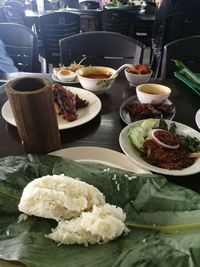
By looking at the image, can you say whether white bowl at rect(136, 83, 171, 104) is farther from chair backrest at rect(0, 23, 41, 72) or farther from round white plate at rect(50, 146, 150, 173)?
chair backrest at rect(0, 23, 41, 72)

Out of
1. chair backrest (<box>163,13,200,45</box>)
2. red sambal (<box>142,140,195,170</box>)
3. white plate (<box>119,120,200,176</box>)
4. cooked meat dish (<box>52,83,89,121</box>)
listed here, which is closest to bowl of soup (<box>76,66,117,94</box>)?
cooked meat dish (<box>52,83,89,121</box>)

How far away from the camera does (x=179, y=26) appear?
258 cm

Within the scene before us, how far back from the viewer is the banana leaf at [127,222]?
49 centimetres

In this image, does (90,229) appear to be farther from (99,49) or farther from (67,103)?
(99,49)

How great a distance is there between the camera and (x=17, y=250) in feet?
1.62

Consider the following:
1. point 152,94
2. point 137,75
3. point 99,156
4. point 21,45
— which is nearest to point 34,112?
point 99,156

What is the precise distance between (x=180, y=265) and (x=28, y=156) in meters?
0.47

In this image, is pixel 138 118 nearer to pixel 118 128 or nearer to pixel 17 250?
pixel 118 128

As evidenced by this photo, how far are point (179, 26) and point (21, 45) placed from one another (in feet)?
5.40

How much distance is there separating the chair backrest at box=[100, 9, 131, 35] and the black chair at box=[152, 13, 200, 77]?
23.1 inches

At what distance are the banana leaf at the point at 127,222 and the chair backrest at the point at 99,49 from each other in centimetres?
114

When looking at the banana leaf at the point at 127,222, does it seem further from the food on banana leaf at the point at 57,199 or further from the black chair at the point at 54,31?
the black chair at the point at 54,31

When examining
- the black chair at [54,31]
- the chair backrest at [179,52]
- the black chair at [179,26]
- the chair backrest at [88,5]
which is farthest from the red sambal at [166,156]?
the chair backrest at [88,5]

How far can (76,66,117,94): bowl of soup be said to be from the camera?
1151 millimetres
